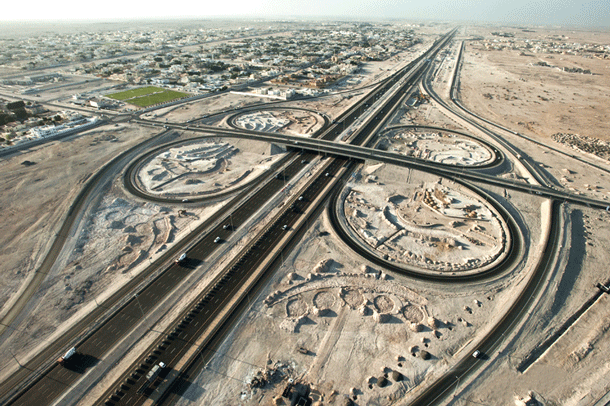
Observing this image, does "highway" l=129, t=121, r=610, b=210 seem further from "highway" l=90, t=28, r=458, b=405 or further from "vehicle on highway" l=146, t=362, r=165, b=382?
"vehicle on highway" l=146, t=362, r=165, b=382

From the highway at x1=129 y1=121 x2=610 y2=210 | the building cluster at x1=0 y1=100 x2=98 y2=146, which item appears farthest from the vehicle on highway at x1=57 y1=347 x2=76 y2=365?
the building cluster at x1=0 y1=100 x2=98 y2=146

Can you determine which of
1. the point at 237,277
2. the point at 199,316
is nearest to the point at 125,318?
the point at 199,316

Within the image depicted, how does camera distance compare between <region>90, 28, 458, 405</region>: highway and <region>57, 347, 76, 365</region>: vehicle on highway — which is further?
<region>57, 347, 76, 365</region>: vehicle on highway

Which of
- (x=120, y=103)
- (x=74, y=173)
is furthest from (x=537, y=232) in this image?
(x=120, y=103)

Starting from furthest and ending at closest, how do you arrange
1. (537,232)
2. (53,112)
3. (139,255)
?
1. (53,112)
2. (537,232)
3. (139,255)

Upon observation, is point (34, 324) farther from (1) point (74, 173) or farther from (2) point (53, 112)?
(2) point (53, 112)

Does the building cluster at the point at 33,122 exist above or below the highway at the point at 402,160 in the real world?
above

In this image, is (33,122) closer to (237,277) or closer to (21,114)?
(21,114)

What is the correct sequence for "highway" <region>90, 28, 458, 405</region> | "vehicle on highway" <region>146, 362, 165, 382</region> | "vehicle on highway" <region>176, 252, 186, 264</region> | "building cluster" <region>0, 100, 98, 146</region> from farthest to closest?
"building cluster" <region>0, 100, 98, 146</region> < "vehicle on highway" <region>176, 252, 186, 264</region> < "vehicle on highway" <region>146, 362, 165, 382</region> < "highway" <region>90, 28, 458, 405</region>

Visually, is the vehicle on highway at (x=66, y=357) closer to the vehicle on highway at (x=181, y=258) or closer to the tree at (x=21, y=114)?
the vehicle on highway at (x=181, y=258)

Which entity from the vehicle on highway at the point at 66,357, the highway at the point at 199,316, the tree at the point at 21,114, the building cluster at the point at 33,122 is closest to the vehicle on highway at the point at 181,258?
the highway at the point at 199,316

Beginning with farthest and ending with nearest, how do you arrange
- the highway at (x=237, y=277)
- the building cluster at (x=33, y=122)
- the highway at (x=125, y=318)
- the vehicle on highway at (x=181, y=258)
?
the building cluster at (x=33, y=122) → the vehicle on highway at (x=181, y=258) → the highway at (x=237, y=277) → the highway at (x=125, y=318)
